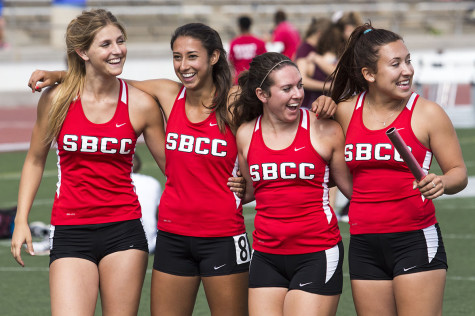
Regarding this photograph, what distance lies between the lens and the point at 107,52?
18.2 feet

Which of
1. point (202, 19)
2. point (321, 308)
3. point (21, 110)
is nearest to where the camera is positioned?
point (321, 308)

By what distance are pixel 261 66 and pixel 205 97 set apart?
40 centimetres

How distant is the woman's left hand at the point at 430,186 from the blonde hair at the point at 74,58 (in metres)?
2.03

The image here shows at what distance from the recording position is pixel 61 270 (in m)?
5.42

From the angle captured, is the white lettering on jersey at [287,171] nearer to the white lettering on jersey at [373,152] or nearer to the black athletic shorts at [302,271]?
the white lettering on jersey at [373,152]

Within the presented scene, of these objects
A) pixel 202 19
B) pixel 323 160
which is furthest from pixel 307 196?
pixel 202 19

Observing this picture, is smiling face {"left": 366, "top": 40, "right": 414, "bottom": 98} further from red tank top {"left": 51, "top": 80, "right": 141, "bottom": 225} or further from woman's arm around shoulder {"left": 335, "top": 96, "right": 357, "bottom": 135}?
red tank top {"left": 51, "top": 80, "right": 141, "bottom": 225}

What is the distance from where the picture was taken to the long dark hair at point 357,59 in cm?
532

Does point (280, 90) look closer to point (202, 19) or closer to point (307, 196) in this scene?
point (307, 196)

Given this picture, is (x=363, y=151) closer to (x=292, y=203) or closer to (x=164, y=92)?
(x=292, y=203)

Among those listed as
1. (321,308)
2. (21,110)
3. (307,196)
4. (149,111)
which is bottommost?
(21,110)

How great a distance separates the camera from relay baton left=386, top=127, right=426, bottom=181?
4502 millimetres

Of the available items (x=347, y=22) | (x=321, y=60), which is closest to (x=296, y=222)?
(x=347, y=22)

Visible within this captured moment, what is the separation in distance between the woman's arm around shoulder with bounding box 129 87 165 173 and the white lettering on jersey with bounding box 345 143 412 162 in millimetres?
1188
